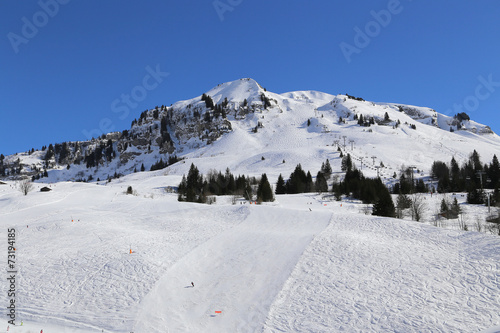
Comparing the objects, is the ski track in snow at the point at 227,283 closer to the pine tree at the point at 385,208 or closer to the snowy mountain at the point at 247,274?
the snowy mountain at the point at 247,274

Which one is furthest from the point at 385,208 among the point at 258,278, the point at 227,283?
the point at 227,283

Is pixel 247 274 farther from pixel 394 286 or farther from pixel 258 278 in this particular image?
pixel 394 286

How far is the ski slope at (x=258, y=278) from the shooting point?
12.2m

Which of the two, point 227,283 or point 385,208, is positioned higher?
point 385,208

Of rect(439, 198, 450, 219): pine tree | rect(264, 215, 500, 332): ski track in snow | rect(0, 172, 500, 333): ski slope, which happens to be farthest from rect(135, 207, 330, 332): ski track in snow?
rect(439, 198, 450, 219): pine tree

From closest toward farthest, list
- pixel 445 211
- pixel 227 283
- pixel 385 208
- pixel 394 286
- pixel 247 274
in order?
pixel 394 286 < pixel 227 283 < pixel 247 274 < pixel 385 208 < pixel 445 211

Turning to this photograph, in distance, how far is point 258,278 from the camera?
15609 mm

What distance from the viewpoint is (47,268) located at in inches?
664

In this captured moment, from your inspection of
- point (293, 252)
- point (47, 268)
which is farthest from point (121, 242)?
point (293, 252)

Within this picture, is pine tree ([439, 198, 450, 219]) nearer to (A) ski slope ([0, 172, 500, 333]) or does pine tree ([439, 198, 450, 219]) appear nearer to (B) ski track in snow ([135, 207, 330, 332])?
(A) ski slope ([0, 172, 500, 333])

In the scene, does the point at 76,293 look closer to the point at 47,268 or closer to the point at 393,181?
the point at 47,268

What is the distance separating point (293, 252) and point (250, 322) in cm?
701

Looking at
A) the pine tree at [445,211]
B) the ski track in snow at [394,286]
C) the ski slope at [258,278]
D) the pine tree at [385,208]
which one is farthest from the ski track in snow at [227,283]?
the pine tree at [445,211]

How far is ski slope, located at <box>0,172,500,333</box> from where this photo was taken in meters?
12.2
